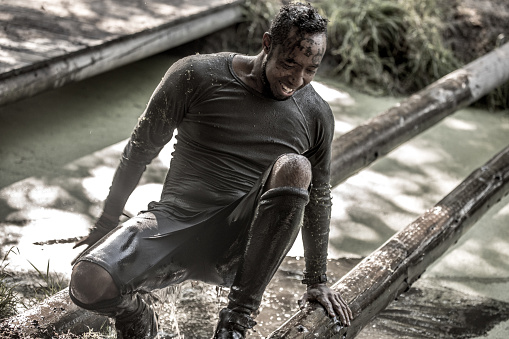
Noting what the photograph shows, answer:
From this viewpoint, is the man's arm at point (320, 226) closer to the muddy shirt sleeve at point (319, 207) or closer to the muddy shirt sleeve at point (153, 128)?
the muddy shirt sleeve at point (319, 207)

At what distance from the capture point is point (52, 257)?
3.47 m

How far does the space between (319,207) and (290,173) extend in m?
0.32

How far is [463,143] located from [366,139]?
1.79m

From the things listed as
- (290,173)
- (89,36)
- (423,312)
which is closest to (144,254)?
(290,173)

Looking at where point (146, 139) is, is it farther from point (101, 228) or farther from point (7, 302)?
point (7, 302)

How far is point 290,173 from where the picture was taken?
2420 millimetres

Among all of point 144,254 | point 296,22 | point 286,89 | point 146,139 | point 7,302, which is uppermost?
point 296,22

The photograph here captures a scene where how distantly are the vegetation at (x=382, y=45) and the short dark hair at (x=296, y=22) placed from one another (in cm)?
368

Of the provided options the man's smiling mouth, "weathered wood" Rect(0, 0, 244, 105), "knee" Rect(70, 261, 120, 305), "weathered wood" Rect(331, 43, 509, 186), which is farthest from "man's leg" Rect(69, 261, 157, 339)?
"weathered wood" Rect(0, 0, 244, 105)

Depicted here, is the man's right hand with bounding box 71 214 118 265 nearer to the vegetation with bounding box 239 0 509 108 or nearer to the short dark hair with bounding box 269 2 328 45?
the short dark hair with bounding box 269 2 328 45

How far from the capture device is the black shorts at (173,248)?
7.96ft

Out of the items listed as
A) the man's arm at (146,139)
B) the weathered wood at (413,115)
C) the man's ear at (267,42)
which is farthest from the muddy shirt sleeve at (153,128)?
the weathered wood at (413,115)

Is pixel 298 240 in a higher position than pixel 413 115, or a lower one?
lower

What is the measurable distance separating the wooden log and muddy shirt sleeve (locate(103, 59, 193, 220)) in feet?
2.34
